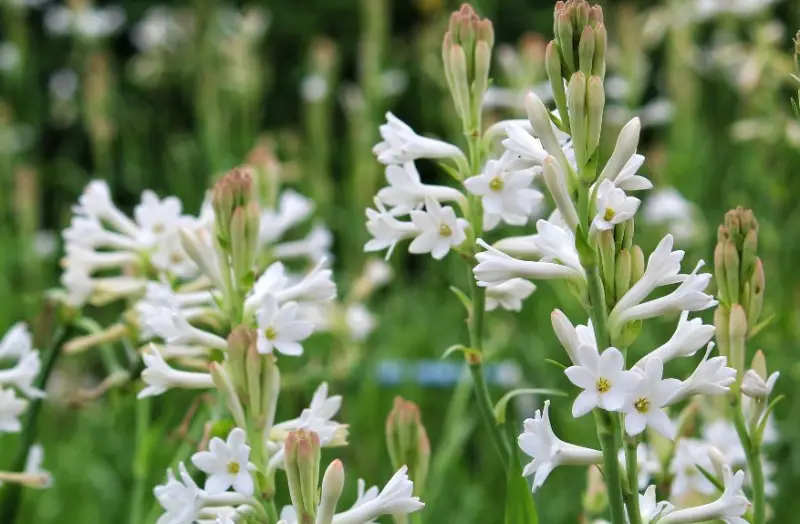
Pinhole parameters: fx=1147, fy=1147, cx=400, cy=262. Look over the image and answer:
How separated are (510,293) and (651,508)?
36cm

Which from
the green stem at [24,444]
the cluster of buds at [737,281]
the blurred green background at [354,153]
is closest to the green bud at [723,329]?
the cluster of buds at [737,281]

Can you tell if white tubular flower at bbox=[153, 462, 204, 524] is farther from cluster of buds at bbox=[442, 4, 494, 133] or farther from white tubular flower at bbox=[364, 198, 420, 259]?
cluster of buds at bbox=[442, 4, 494, 133]

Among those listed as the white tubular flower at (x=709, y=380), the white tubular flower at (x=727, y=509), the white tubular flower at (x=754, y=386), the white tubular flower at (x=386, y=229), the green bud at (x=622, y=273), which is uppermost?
the white tubular flower at (x=386, y=229)

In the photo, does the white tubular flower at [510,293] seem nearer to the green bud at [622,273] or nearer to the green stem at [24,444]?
the green bud at [622,273]

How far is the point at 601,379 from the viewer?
1.05 metres

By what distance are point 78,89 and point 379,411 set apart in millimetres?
3472

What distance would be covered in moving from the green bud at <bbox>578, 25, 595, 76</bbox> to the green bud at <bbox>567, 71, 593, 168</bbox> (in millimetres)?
12

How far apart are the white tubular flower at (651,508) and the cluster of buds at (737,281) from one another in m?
0.22

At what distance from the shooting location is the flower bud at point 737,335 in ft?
4.39

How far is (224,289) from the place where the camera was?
1.44m

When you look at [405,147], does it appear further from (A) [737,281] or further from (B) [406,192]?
(A) [737,281]

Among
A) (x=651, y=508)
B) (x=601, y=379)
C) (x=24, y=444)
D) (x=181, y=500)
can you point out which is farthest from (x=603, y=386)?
(x=24, y=444)

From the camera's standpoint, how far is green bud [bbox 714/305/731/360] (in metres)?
1.36

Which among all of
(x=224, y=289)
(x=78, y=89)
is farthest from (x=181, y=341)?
(x=78, y=89)
